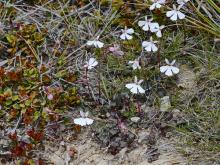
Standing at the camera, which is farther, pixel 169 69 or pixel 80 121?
pixel 169 69

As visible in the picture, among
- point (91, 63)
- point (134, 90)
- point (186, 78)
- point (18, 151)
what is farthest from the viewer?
point (186, 78)

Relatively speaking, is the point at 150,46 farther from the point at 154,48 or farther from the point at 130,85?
the point at 130,85

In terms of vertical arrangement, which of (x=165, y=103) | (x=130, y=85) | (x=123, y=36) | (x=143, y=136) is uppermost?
(x=123, y=36)

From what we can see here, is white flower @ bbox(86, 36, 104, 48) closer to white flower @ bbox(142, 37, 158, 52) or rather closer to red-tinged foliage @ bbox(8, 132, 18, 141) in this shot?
white flower @ bbox(142, 37, 158, 52)

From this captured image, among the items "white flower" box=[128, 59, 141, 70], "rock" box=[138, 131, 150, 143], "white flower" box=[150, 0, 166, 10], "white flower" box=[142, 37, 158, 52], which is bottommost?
"rock" box=[138, 131, 150, 143]

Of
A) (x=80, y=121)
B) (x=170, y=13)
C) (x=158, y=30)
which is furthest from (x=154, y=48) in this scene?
(x=80, y=121)

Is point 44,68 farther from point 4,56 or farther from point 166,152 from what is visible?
point 166,152

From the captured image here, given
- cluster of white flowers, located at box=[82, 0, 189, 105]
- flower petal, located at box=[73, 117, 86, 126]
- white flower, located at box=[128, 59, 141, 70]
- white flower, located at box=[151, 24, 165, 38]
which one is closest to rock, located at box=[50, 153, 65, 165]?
flower petal, located at box=[73, 117, 86, 126]

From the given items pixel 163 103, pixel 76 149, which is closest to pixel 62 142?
pixel 76 149

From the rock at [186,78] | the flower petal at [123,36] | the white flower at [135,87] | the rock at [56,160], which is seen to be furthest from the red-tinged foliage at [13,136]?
the rock at [186,78]
